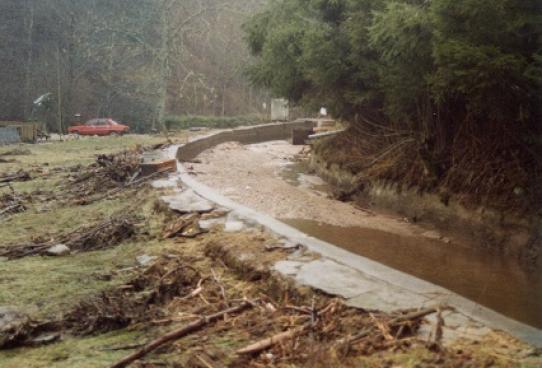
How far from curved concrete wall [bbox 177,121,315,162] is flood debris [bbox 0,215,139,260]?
32.1 feet

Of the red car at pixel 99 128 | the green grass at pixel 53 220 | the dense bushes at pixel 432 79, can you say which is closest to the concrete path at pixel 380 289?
the green grass at pixel 53 220

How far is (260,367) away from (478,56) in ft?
18.4

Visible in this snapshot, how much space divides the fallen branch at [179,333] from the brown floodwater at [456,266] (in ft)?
10.0

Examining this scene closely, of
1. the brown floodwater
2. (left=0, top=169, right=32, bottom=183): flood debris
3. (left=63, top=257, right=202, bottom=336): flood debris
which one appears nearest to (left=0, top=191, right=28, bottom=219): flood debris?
(left=0, top=169, right=32, bottom=183): flood debris

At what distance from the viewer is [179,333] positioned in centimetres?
366

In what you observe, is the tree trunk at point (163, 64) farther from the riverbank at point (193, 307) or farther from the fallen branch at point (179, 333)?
the fallen branch at point (179, 333)

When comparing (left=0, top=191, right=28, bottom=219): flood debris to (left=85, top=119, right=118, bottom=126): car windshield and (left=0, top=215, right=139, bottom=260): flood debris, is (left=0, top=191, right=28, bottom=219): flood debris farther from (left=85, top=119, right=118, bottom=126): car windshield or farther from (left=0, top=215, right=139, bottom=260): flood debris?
(left=85, top=119, right=118, bottom=126): car windshield

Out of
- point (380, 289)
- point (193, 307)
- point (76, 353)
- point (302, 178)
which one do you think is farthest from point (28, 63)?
point (380, 289)

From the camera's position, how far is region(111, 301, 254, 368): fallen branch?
3.33 m

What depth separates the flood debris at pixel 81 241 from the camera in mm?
6133

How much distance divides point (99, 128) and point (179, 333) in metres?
26.9

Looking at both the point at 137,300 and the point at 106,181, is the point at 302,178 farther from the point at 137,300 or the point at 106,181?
the point at 137,300

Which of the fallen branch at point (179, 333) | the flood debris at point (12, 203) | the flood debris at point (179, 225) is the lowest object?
the flood debris at point (12, 203)

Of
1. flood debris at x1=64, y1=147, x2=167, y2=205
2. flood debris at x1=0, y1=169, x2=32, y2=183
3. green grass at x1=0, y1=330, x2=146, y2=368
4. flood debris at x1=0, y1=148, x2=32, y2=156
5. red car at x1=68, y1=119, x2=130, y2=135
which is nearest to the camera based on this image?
green grass at x1=0, y1=330, x2=146, y2=368
